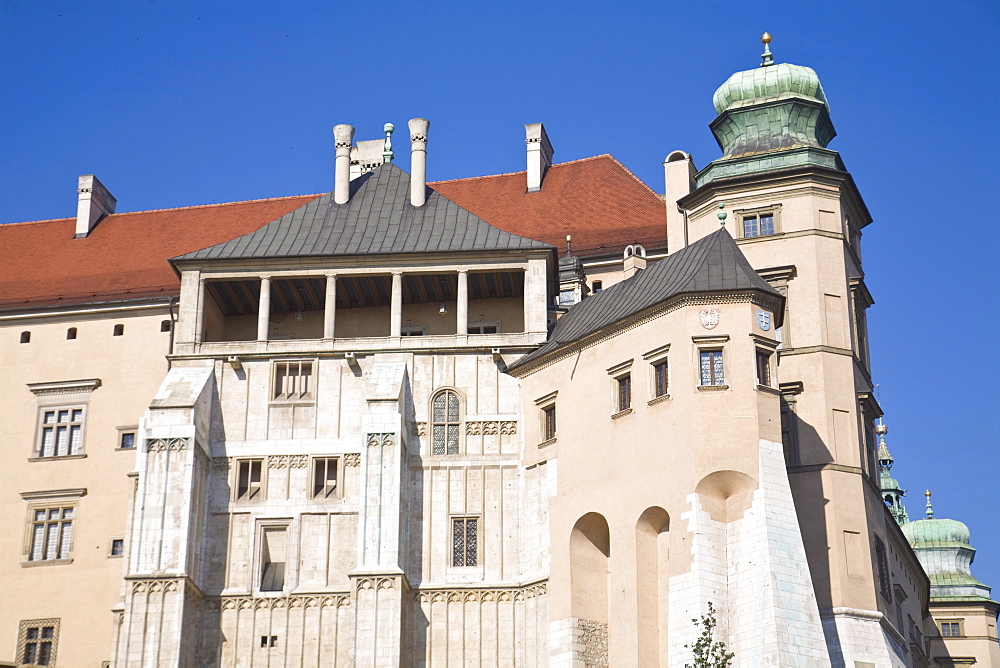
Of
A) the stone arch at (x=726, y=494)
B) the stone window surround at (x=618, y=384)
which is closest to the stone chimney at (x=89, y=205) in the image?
the stone window surround at (x=618, y=384)

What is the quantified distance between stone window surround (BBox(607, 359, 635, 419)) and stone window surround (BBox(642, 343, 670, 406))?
1.82ft

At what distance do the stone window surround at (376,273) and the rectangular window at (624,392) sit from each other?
5.07m

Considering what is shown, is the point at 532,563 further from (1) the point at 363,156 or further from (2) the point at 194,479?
(1) the point at 363,156

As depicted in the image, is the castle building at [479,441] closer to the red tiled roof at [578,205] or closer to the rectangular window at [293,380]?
the rectangular window at [293,380]

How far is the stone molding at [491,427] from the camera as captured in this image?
141ft

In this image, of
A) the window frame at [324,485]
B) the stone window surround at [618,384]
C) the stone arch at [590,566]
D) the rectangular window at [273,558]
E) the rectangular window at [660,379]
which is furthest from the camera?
the window frame at [324,485]

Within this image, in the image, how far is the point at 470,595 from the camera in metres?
41.0

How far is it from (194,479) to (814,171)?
18.6m

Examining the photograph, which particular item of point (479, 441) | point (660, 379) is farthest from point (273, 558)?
point (660, 379)

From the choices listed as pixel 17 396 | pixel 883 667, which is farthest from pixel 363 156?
pixel 883 667

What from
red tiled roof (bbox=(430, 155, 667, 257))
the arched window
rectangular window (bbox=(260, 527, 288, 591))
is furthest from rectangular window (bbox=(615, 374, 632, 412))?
red tiled roof (bbox=(430, 155, 667, 257))

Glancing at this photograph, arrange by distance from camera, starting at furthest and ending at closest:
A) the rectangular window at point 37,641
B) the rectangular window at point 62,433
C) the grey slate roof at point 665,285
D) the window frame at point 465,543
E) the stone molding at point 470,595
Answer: the rectangular window at point 62,433
the rectangular window at point 37,641
the window frame at point 465,543
the stone molding at point 470,595
the grey slate roof at point 665,285

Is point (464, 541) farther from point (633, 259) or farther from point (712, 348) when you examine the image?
point (633, 259)

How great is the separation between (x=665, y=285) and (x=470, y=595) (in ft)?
29.0
